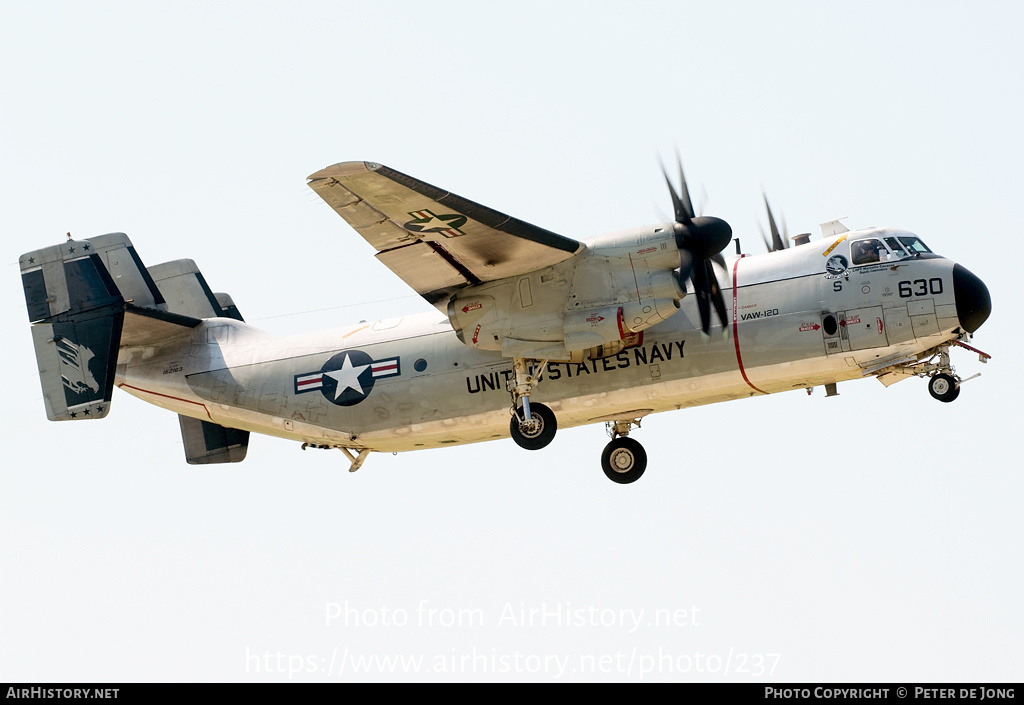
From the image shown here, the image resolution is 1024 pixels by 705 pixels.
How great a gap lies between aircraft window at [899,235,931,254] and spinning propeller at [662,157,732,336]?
314 cm

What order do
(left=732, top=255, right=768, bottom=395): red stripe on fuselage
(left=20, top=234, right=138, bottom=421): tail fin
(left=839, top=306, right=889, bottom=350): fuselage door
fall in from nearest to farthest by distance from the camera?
(left=839, top=306, right=889, bottom=350): fuselage door → (left=732, top=255, right=768, bottom=395): red stripe on fuselage → (left=20, top=234, right=138, bottom=421): tail fin

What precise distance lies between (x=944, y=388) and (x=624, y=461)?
6.52 meters

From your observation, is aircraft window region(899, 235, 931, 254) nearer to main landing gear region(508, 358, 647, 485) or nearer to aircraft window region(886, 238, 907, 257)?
aircraft window region(886, 238, 907, 257)

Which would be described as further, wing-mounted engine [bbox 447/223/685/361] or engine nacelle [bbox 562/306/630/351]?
engine nacelle [bbox 562/306/630/351]

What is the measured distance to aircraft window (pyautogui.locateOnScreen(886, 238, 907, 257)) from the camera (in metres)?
21.9

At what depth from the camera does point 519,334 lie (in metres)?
22.6

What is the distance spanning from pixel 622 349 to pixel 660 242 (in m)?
2.36

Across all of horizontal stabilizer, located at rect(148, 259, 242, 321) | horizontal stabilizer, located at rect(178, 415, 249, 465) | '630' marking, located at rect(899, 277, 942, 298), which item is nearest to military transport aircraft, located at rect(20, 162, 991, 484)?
'630' marking, located at rect(899, 277, 942, 298)

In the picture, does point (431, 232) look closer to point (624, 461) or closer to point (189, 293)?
point (624, 461)

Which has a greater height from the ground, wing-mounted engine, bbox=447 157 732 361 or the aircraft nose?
wing-mounted engine, bbox=447 157 732 361

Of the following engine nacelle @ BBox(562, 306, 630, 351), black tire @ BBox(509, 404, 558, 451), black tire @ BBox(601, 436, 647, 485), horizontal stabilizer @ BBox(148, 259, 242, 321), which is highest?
horizontal stabilizer @ BBox(148, 259, 242, 321)
